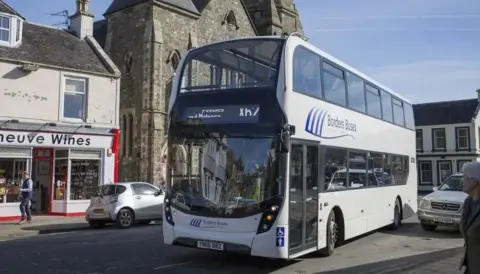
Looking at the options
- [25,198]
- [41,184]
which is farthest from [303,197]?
[41,184]

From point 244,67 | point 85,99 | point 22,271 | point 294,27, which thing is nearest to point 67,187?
point 85,99

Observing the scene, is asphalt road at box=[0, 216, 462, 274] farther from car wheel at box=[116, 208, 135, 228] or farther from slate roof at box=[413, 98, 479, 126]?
Result: slate roof at box=[413, 98, 479, 126]

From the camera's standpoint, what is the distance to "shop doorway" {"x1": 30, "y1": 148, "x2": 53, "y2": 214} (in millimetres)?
21562

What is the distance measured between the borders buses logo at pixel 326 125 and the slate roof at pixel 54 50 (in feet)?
47.8

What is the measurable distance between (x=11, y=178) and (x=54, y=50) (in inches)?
242

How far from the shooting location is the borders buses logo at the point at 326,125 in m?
9.56

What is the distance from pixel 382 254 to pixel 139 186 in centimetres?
980

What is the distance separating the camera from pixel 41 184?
21.8 m

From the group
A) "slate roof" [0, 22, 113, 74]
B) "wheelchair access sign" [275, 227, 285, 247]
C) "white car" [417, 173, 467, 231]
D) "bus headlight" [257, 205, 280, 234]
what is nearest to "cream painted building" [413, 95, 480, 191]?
"white car" [417, 173, 467, 231]

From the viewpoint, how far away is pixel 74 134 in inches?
837

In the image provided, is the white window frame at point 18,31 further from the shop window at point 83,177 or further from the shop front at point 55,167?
the shop window at point 83,177

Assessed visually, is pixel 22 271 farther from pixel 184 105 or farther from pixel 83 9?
pixel 83 9

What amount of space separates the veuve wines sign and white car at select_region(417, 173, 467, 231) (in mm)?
14131

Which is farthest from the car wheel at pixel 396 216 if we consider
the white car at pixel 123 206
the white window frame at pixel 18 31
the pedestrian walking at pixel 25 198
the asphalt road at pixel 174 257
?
the white window frame at pixel 18 31
